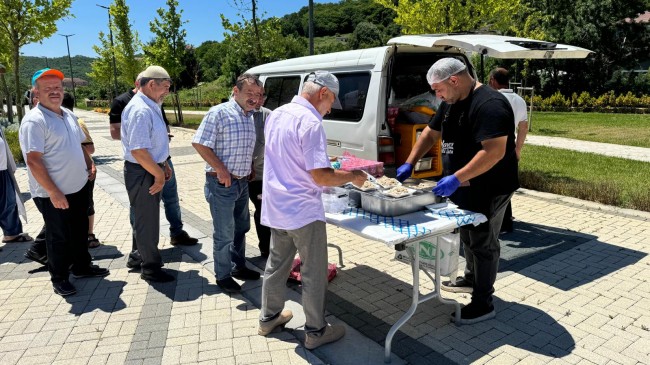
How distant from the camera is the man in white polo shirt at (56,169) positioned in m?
3.62

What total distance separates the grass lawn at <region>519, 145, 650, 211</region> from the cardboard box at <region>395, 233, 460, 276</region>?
404 centimetres

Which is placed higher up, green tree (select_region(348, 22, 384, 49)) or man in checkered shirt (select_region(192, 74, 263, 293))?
green tree (select_region(348, 22, 384, 49))

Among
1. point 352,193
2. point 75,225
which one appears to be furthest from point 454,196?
point 75,225

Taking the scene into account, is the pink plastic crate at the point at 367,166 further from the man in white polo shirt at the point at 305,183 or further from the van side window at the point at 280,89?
the van side window at the point at 280,89

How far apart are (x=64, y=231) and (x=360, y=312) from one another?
8.52 ft

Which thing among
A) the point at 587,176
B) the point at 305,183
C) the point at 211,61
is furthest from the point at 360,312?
the point at 211,61

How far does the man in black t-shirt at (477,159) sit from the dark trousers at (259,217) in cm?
161

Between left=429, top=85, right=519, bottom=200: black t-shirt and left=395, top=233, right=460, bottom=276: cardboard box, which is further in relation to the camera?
left=395, top=233, right=460, bottom=276: cardboard box

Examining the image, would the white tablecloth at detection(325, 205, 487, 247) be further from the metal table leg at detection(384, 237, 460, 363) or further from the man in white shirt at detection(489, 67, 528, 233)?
the man in white shirt at detection(489, 67, 528, 233)

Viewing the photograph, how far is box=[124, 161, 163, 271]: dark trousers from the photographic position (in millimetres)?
3902

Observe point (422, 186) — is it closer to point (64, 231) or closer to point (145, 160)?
point (145, 160)

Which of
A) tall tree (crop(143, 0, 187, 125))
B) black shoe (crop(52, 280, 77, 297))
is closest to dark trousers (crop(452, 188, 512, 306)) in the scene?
black shoe (crop(52, 280, 77, 297))

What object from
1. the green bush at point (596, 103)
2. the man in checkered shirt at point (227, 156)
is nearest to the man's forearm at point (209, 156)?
the man in checkered shirt at point (227, 156)

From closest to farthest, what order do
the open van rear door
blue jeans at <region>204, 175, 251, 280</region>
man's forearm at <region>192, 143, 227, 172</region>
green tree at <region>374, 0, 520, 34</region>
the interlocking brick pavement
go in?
the interlocking brick pavement → man's forearm at <region>192, 143, 227, 172</region> → blue jeans at <region>204, 175, 251, 280</region> → the open van rear door → green tree at <region>374, 0, 520, 34</region>
